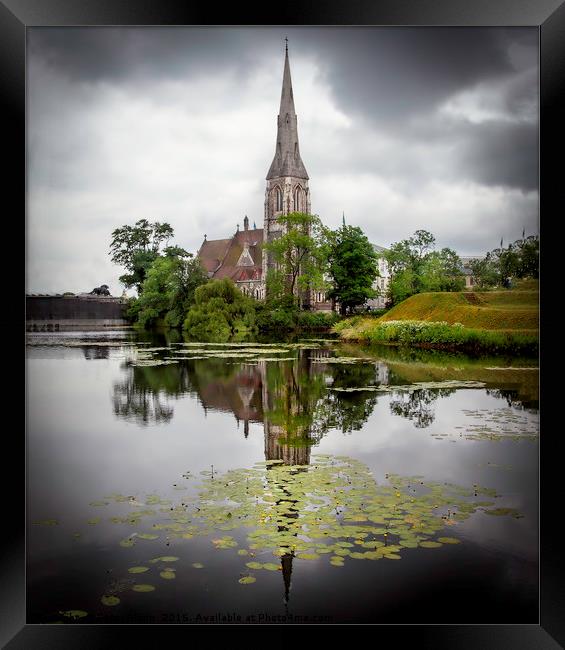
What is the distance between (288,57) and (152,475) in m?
3.76

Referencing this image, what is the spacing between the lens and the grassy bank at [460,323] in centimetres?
723

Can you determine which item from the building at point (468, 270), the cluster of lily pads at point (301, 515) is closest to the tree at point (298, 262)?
the building at point (468, 270)

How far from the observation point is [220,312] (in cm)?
Result: 1396

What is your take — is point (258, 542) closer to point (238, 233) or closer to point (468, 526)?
point (468, 526)

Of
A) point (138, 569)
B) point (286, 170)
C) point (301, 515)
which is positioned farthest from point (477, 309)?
point (138, 569)

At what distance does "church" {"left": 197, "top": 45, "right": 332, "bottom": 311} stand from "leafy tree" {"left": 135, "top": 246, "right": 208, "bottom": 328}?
0.29 metres

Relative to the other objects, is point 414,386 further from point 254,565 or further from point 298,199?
point 254,565

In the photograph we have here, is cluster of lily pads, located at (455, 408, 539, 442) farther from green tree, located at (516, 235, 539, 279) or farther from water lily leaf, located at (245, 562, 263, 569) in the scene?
water lily leaf, located at (245, 562, 263, 569)
